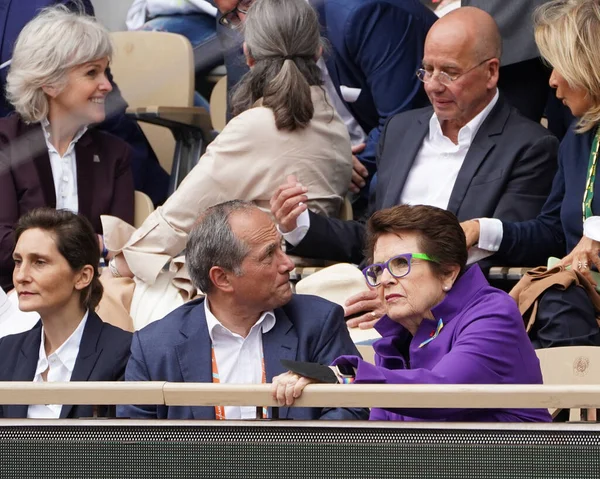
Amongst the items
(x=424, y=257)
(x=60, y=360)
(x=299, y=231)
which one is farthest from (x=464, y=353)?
(x=299, y=231)

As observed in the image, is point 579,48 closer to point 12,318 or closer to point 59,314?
point 59,314

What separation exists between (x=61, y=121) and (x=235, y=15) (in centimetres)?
94

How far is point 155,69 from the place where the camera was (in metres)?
6.57

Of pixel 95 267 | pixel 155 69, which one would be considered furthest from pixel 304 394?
pixel 155 69

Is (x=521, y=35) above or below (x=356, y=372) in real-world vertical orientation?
above

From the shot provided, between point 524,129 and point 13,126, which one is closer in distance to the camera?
point 524,129

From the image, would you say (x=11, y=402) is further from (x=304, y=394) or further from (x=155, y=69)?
(x=155, y=69)

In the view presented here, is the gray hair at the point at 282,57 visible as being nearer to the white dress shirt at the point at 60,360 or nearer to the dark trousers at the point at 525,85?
the dark trousers at the point at 525,85

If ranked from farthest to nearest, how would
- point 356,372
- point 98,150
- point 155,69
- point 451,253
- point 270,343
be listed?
point 155,69
point 98,150
point 270,343
point 451,253
point 356,372

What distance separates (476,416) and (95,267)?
185 cm

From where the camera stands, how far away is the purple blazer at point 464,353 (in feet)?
10.0

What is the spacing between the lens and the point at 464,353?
3.18 meters

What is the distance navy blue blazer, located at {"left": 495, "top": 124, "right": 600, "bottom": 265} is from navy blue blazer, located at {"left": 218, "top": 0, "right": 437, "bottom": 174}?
1.04m

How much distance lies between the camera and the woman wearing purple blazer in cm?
312
